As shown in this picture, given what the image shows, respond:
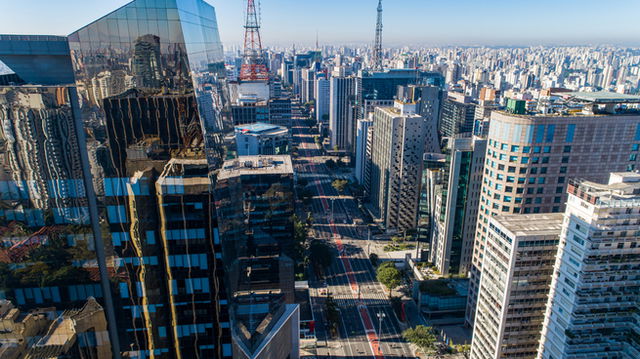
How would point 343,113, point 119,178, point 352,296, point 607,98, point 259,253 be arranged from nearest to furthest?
point 119,178, point 607,98, point 259,253, point 352,296, point 343,113

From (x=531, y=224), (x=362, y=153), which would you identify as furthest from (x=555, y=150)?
(x=362, y=153)

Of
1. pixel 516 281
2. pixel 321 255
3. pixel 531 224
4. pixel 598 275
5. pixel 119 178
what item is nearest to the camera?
pixel 119 178

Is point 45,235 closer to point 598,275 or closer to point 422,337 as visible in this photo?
point 598,275

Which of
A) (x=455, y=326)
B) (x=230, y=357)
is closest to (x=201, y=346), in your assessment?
(x=230, y=357)

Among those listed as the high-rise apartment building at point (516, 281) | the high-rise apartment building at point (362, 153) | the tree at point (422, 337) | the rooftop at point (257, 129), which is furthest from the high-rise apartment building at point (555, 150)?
the rooftop at point (257, 129)

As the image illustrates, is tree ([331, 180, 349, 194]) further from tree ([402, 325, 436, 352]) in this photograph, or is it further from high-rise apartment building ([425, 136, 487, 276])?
tree ([402, 325, 436, 352])

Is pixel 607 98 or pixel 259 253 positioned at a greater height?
pixel 607 98

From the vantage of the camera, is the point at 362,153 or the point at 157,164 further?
the point at 362,153
